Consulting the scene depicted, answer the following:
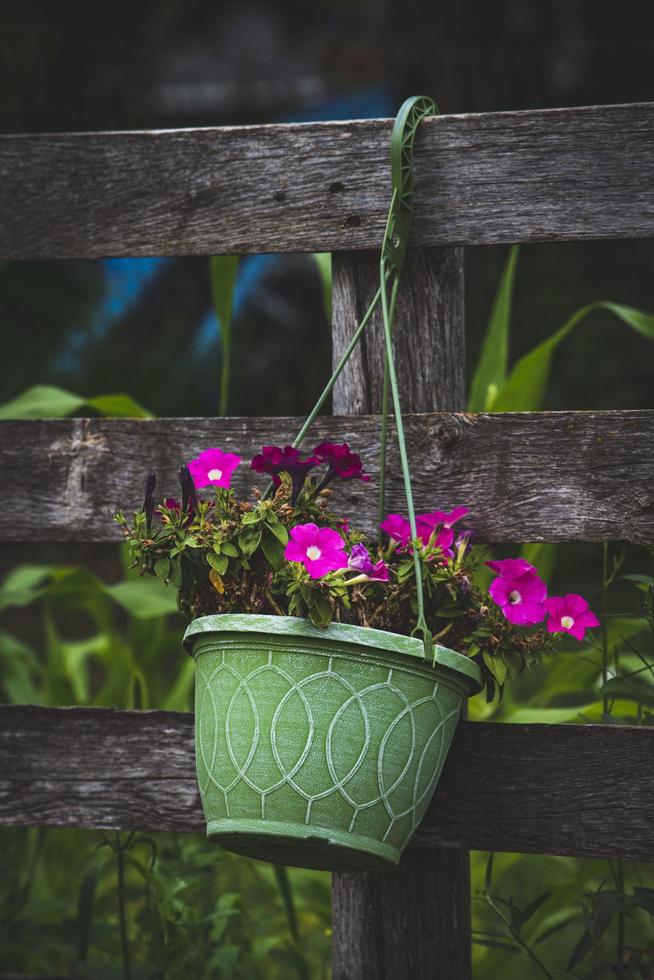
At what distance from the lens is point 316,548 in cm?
99

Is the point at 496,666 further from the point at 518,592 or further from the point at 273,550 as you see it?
the point at 273,550

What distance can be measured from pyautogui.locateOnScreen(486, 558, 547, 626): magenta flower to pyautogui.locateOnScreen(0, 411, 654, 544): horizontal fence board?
17 cm

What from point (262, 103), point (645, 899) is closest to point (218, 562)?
point (645, 899)

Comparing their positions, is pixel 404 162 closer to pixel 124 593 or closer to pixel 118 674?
pixel 124 593

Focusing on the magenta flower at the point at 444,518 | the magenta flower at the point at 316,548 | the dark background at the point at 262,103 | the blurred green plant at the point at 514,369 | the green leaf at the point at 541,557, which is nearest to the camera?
the magenta flower at the point at 316,548

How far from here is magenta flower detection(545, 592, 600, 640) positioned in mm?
1074

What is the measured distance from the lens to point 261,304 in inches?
124

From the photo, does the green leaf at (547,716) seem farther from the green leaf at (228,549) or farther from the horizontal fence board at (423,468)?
the green leaf at (228,549)

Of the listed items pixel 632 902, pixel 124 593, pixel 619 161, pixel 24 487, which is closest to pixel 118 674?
pixel 124 593

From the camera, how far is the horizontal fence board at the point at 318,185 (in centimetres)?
123

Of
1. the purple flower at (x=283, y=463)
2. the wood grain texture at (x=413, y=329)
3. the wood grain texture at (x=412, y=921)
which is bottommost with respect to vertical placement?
the wood grain texture at (x=412, y=921)

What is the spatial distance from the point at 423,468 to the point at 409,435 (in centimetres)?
4

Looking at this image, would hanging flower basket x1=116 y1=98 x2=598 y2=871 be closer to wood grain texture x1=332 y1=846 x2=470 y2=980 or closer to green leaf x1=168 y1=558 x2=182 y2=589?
green leaf x1=168 y1=558 x2=182 y2=589

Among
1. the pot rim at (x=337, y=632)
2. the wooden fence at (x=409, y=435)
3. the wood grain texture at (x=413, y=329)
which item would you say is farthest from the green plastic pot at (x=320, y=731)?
the wood grain texture at (x=413, y=329)
